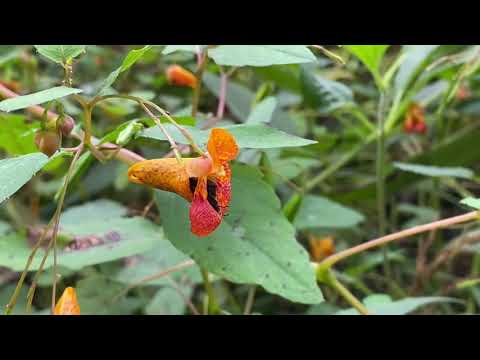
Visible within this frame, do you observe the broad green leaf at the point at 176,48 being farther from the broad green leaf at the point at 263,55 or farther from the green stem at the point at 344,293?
the green stem at the point at 344,293

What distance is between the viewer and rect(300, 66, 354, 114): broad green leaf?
1.32 m

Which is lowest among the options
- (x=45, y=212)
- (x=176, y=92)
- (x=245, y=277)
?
(x=45, y=212)

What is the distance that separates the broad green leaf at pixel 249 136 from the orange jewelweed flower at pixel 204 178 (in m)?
0.03

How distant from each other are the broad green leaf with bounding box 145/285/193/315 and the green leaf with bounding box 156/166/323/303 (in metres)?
0.49

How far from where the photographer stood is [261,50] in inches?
29.9

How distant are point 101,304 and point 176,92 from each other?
2.51ft

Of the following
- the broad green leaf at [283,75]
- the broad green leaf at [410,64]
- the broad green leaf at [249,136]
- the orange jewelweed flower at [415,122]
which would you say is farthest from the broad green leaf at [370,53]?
the broad green leaf at [249,136]

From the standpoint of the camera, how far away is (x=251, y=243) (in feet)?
2.43

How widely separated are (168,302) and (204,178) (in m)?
0.66

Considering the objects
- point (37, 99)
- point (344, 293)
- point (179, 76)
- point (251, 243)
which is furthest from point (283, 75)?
point (37, 99)

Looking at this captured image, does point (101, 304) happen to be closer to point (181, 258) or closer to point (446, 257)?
point (181, 258)

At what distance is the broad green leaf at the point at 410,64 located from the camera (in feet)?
4.19

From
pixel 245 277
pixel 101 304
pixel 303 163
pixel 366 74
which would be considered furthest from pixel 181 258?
pixel 366 74

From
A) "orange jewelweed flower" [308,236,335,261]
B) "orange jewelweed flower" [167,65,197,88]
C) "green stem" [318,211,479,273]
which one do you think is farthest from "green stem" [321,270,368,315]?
"orange jewelweed flower" [167,65,197,88]
